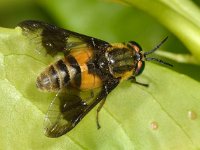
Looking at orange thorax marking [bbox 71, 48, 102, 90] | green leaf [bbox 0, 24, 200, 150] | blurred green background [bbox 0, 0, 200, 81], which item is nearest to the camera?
green leaf [bbox 0, 24, 200, 150]

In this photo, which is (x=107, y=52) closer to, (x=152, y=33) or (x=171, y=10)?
(x=171, y=10)

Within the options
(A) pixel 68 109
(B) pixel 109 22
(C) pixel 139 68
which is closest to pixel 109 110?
(A) pixel 68 109

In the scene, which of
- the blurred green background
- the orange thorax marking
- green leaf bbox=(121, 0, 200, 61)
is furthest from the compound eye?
the blurred green background

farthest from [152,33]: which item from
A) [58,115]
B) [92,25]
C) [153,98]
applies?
[58,115]

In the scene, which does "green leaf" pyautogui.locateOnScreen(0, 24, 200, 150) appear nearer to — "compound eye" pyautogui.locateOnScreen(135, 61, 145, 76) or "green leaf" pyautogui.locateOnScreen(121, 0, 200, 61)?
"compound eye" pyautogui.locateOnScreen(135, 61, 145, 76)

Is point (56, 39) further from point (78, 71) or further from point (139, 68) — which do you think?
point (139, 68)

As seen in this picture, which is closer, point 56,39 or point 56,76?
point 56,76
